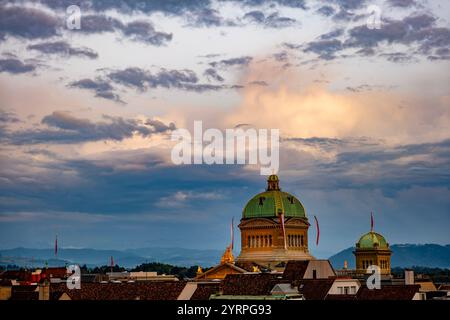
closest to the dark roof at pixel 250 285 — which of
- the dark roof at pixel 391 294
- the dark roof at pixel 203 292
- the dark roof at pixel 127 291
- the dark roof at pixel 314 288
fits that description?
the dark roof at pixel 203 292

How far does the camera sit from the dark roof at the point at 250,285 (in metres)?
131

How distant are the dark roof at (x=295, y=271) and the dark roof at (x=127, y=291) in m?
15.1

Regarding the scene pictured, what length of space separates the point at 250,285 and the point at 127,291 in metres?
15.0

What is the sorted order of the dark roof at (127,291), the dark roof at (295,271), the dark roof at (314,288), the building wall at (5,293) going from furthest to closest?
the dark roof at (295,271) < the dark roof at (127,291) < the building wall at (5,293) < the dark roof at (314,288)

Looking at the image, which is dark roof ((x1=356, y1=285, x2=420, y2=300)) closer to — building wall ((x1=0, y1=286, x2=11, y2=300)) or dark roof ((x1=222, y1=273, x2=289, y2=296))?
dark roof ((x1=222, y1=273, x2=289, y2=296))

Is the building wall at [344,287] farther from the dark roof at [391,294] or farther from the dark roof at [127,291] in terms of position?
the dark roof at [127,291]

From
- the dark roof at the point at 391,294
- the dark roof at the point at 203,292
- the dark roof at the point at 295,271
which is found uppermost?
the dark roof at the point at 295,271

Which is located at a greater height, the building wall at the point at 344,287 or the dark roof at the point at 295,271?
the dark roof at the point at 295,271

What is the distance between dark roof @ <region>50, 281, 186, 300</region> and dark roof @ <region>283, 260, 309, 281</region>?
49.6ft

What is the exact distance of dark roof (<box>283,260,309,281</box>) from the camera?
14460 cm

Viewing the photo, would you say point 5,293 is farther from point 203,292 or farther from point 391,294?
point 391,294
